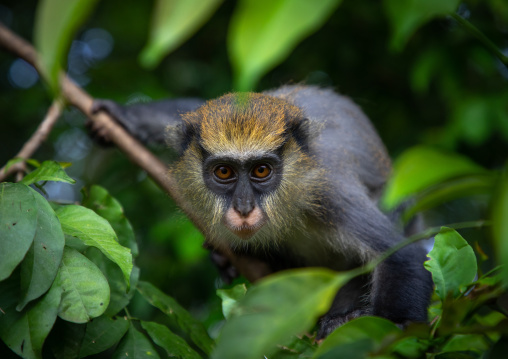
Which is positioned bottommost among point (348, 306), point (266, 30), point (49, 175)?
point (348, 306)

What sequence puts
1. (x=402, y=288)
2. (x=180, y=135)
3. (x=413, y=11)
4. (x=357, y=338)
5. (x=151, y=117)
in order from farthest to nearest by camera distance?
(x=151, y=117) < (x=180, y=135) < (x=402, y=288) < (x=357, y=338) < (x=413, y=11)

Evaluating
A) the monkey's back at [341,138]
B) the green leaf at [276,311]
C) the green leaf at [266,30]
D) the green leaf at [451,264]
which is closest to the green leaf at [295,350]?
the green leaf at [451,264]

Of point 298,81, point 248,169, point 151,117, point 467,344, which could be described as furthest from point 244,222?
point 298,81

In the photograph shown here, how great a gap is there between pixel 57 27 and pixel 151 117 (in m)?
5.04

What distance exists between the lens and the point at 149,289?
358 centimetres

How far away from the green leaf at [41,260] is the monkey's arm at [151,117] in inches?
132

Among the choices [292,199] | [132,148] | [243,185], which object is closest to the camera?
[243,185]

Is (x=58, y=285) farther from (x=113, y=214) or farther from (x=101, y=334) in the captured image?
(x=113, y=214)

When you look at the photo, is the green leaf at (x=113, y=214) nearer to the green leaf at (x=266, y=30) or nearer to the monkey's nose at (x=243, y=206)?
the monkey's nose at (x=243, y=206)

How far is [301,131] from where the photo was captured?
4801 millimetres

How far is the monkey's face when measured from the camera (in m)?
4.41

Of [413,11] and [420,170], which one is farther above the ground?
[413,11]

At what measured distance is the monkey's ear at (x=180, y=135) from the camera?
16.0ft

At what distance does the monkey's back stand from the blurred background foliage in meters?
0.75
